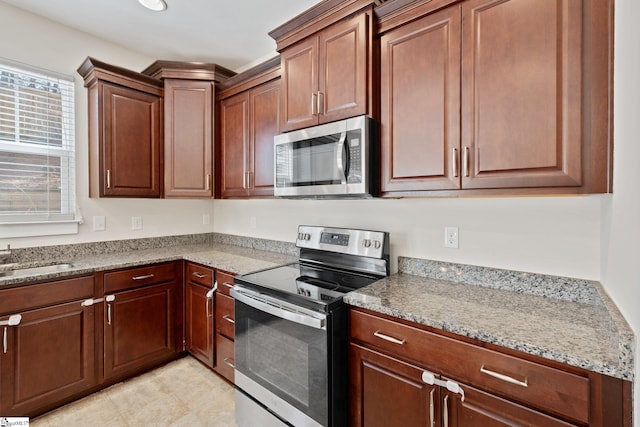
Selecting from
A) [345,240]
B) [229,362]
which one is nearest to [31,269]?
[229,362]

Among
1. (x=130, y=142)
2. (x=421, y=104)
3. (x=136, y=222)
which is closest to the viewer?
(x=421, y=104)

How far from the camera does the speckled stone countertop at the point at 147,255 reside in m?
2.00

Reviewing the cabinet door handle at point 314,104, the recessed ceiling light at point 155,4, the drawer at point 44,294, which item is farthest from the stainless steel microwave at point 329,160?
the drawer at point 44,294

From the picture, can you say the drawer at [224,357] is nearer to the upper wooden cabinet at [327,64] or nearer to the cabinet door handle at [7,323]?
the cabinet door handle at [7,323]

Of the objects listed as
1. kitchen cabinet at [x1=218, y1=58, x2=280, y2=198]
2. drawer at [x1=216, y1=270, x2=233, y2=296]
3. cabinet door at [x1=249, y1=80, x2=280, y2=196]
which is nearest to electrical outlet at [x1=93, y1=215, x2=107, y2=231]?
kitchen cabinet at [x1=218, y1=58, x2=280, y2=198]

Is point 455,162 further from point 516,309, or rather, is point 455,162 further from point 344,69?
point 344,69

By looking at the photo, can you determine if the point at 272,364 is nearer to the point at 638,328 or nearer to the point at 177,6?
the point at 638,328

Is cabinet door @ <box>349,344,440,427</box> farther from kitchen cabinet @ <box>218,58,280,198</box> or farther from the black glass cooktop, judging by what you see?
kitchen cabinet @ <box>218,58,280,198</box>

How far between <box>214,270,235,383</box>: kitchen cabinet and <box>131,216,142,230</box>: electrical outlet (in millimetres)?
1137

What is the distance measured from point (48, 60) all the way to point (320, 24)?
212 centimetres

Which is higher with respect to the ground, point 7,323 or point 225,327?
point 7,323

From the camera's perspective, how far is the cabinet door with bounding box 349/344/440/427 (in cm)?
117

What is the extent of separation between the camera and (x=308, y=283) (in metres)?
1.70

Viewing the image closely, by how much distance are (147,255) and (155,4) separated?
5.97 feet
